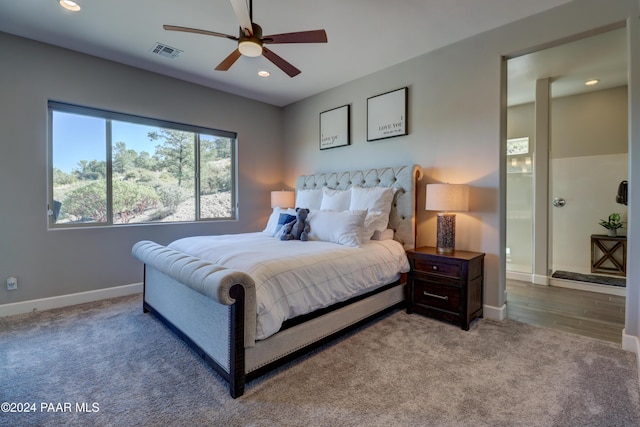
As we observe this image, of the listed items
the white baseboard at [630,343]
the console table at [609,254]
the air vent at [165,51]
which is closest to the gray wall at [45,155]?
the air vent at [165,51]

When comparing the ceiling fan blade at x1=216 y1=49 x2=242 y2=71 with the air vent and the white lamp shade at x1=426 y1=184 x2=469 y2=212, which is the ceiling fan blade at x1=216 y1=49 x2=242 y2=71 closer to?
the air vent

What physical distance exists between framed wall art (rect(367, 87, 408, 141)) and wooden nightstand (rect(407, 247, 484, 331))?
5.11ft

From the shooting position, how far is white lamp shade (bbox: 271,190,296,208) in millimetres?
4730

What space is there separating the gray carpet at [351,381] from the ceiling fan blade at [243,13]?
239 cm

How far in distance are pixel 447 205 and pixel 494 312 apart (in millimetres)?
1169

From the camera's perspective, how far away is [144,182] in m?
3.87

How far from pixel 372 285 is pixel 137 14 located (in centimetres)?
321

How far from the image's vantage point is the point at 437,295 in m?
2.82

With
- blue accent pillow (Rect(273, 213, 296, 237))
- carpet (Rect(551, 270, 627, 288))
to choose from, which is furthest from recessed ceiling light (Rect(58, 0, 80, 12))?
carpet (Rect(551, 270, 627, 288))

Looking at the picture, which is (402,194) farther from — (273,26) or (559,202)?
(559,202)

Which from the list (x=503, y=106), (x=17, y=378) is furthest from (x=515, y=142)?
(x=17, y=378)

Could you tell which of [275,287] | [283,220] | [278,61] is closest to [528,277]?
[283,220]

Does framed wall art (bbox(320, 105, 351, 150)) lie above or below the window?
above

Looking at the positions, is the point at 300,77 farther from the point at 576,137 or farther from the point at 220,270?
the point at 576,137
